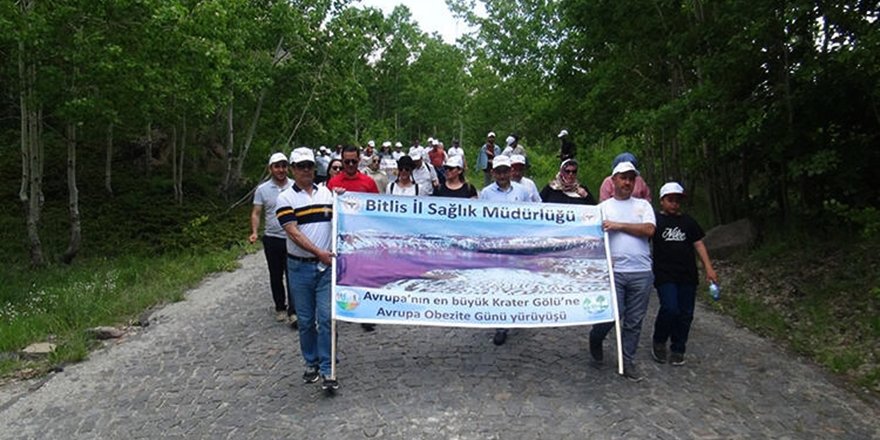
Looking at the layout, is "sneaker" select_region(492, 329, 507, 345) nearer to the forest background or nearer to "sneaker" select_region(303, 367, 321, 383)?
"sneaker" select_region(303, 367, 321, 383)

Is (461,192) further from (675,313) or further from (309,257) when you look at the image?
(675,313)

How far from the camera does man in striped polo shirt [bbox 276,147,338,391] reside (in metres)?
5.65

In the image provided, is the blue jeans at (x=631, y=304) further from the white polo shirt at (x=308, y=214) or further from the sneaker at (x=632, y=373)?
the white polo shirt at (x=308, y=214)

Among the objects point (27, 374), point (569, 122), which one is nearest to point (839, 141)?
point (569, 122)

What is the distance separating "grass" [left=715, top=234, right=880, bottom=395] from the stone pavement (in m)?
0.42

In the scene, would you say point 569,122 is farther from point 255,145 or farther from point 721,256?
point 255,145

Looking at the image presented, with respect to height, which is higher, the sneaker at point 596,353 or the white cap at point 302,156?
the white cap at point 302,156

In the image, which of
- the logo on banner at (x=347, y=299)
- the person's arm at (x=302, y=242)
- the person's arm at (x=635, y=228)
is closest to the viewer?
the person's arm at (x=302, y=242)

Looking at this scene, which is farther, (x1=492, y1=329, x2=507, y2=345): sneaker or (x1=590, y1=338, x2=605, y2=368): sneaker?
(x1=492, y1=329, x2=507, y2=345): sneaker

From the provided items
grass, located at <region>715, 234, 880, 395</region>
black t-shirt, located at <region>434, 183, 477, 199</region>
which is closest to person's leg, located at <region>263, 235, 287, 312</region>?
black t-shirt, located at <region>434, 183, 477, 199</region>

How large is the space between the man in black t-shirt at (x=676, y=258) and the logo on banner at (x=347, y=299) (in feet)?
9.18

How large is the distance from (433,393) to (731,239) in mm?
7643

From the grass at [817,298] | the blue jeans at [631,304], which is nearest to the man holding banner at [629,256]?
the blue jeans at [631,304]

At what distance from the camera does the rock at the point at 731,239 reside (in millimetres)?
11195
